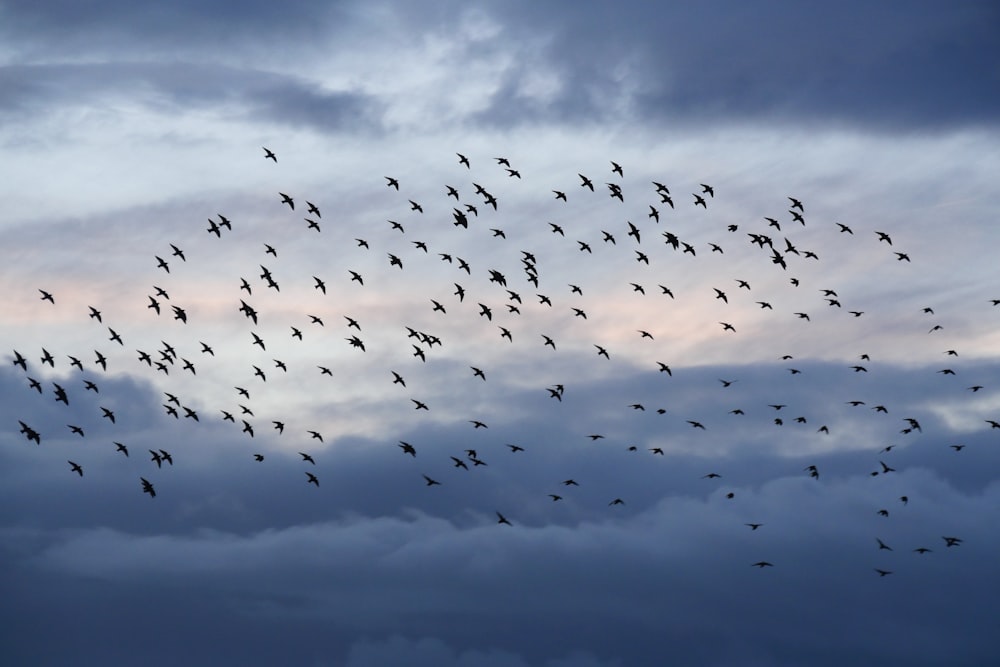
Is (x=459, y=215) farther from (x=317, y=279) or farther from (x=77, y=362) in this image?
(x=77, y=362)

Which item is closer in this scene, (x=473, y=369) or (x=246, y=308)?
(x=246, y=308)

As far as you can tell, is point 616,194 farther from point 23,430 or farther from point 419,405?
point 23,430

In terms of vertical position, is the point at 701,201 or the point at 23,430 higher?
the point at 701,201

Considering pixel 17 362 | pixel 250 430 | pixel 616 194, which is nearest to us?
pixel 17 362

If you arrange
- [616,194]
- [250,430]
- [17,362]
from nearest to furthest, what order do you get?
[17,362], [616,194], [250,430]

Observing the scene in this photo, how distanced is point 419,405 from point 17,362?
55.3 meters

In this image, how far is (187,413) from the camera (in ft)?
597

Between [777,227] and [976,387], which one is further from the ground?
[777,227]

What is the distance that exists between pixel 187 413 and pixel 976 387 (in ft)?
379

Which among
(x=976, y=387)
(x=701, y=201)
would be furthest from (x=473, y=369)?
(x=976, y=387)

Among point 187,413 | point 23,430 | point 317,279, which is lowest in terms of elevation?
point 23,430

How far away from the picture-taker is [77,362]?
169625 mm

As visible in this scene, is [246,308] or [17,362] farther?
[246,308]

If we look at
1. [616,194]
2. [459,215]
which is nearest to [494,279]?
[459,215]
